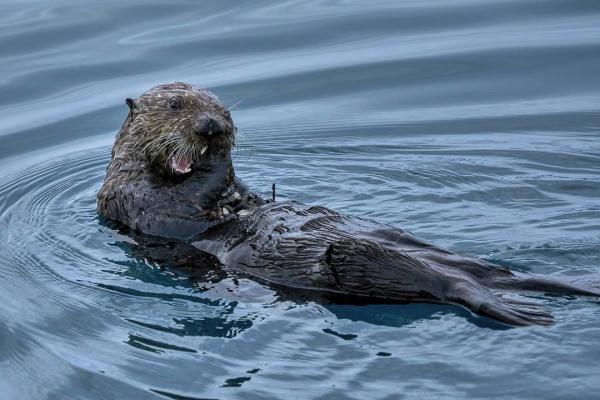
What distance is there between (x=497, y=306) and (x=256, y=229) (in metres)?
1.41

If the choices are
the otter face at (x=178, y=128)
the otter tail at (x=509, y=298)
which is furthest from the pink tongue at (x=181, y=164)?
the otter tail at (x=509, y=298)

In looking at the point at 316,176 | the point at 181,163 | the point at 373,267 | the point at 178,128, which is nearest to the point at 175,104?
the point at 178,128

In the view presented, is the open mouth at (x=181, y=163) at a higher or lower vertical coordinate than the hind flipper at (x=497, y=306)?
higher

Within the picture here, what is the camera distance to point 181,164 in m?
6.24

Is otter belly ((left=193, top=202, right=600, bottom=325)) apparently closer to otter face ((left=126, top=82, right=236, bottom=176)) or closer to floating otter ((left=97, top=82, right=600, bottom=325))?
floating otter ((left=97, top=82, right=600, bottom=325))

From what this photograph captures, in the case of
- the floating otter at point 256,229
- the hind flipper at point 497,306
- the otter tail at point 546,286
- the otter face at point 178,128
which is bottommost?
the hind flipper at point 497,306

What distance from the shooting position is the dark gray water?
4.59 meters

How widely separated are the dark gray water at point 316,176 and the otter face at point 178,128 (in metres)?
0.57

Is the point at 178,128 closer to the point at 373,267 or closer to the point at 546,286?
the point at 373,267

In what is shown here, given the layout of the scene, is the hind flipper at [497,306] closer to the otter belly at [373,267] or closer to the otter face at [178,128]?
the otter belly at [373,267]

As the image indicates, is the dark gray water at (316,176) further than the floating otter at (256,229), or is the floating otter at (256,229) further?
the floating otter at (256,229)

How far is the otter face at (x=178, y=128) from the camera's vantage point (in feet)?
20.0

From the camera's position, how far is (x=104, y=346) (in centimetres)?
504

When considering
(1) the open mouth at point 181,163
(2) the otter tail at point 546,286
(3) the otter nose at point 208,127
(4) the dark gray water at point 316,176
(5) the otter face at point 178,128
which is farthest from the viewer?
(1) the open mouth at point 181,163
